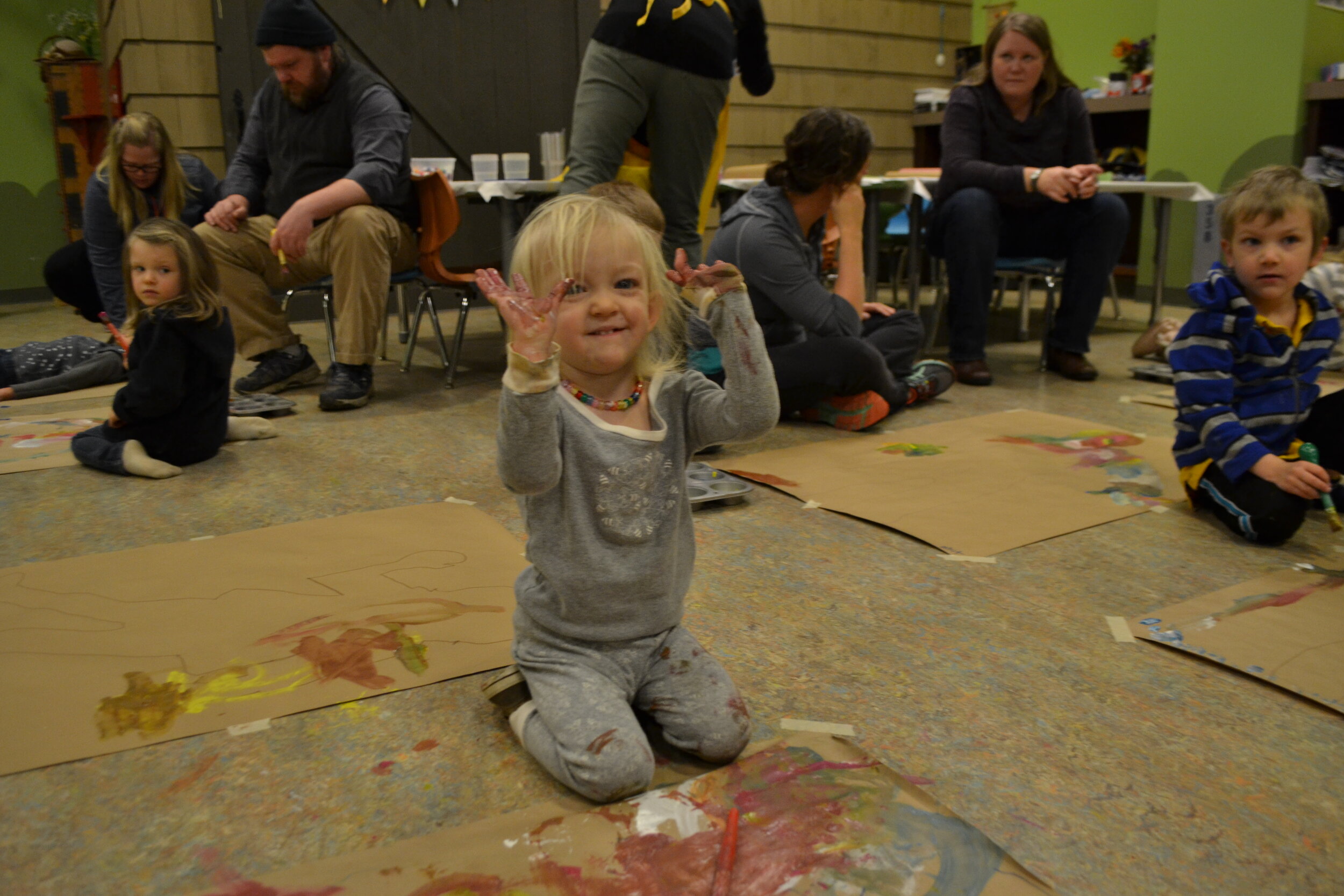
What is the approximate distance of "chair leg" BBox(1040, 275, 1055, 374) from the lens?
348 centimetres

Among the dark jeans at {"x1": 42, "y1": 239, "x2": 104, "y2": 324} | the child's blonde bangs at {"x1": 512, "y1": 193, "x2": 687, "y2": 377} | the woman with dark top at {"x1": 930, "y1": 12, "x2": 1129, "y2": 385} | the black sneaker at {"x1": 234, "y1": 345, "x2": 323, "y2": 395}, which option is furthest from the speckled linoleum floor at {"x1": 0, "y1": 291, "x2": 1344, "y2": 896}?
the dark jeans at {"x1": 42, "y1": 239, "x2": 104, "y2": 324}

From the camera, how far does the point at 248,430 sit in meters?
2.69

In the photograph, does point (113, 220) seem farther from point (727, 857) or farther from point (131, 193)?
point (727, 857)

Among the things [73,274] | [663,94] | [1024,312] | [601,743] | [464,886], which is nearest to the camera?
[464,886]

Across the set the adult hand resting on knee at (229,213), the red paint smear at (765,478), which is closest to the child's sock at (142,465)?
the adult hand resting on knee at (229,213)

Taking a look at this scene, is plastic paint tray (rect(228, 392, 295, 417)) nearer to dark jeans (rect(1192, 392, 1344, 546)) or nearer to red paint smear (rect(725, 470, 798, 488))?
red paint smear (rect(725, 470, 798, 488))

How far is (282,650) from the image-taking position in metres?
1.45

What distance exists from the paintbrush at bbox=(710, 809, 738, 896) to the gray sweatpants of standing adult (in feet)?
6.50

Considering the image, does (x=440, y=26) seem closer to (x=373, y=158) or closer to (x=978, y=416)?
(x=373, y=158)

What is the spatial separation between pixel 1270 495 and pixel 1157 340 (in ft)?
6.54

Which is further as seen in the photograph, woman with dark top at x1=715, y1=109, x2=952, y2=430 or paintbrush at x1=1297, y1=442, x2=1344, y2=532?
woman with dark top at x1=715, y1=109, x2=952, y2=430

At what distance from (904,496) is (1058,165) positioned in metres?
1.94

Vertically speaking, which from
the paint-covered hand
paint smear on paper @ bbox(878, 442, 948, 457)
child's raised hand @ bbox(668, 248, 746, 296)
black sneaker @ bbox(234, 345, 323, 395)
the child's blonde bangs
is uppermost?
the child's blonde bangs

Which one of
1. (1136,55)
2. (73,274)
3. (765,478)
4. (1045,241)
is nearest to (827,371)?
(765,478)
